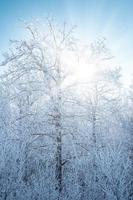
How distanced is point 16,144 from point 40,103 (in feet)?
6.52

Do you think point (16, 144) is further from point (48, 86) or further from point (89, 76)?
point (89, 76)

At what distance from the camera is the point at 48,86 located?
10.1 metres

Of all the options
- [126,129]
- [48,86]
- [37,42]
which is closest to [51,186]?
[48,86]

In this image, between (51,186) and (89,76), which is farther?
(89,76)

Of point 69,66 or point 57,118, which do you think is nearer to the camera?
point 57,118

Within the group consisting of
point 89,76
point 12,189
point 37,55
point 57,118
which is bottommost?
A: point 12,189

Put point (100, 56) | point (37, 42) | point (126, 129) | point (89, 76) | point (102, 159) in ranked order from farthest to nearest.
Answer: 1. point (126, 129)
2. point (100, 56)
3. point (89, 76)
4. point (37, 42)
5. point (102, 159)

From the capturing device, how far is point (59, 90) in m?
10.3

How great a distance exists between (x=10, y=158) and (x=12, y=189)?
121 centimetres

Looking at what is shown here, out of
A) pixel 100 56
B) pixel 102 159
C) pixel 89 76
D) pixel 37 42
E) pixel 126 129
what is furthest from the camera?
pixel 126 129

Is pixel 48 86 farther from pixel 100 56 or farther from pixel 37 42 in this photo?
pixel 100 56

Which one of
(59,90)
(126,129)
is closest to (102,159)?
(59,90)

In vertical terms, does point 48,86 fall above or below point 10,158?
above

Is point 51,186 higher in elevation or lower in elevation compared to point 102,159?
lower
